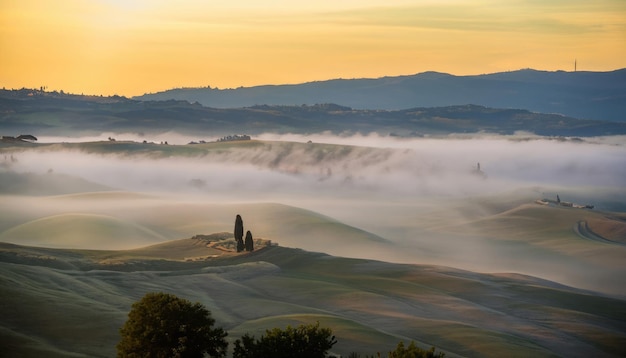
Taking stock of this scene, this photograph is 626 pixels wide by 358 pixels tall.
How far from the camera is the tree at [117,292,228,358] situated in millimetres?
66875

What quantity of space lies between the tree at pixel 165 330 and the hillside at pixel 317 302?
44.2ft

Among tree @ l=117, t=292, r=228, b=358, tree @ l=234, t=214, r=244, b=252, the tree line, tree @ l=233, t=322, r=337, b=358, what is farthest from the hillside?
tree @ l=233, t=322, r=337, b=358

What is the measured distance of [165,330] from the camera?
6712 centimetres

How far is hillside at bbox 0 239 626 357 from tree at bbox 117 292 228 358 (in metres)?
13.5

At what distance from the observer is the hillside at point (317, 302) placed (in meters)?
89.9

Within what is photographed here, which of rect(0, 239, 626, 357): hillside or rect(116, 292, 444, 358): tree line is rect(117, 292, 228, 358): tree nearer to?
rect(116, 292, 444, 358): tree line

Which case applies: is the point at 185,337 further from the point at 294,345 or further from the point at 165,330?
the point at 294,345

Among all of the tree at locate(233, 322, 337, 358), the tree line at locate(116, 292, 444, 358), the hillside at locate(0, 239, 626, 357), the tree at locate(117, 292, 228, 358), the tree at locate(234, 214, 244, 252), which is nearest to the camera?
the tree at locate(233, 322, 337, 358)

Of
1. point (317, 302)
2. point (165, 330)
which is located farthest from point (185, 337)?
point (317, 302)

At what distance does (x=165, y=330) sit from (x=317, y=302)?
4788cm

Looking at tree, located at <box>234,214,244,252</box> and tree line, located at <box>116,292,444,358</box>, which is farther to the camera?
tree, located at <box>234,214,244,252</box>

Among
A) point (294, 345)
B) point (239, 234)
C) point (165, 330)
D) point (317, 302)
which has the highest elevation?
point (239, 234)

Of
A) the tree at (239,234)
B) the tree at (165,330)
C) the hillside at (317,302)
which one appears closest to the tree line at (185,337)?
the tree at (165,330)

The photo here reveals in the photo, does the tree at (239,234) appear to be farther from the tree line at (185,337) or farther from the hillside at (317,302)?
the tree line at (185,337)
